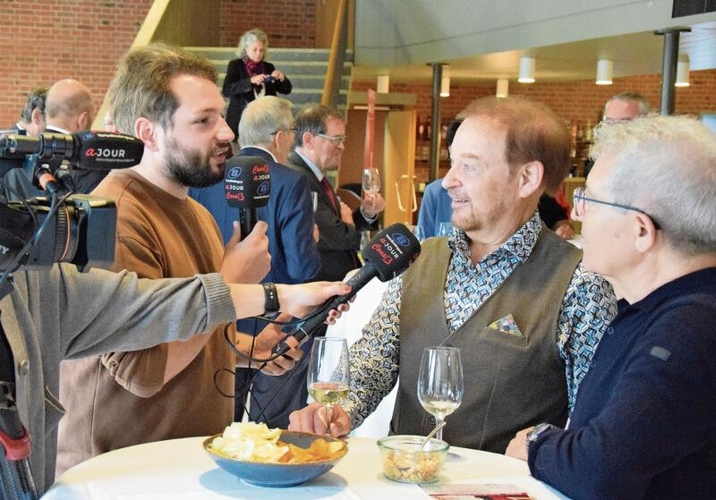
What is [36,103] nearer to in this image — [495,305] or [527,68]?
[495,305]

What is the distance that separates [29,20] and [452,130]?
27.9 ft

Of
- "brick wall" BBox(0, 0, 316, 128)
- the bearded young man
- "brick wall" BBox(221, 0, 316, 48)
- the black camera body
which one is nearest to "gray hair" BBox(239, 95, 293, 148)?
the bearded young man

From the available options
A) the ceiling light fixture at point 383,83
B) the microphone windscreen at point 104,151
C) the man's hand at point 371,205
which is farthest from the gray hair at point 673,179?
the ceiling light fixture at point 383,83

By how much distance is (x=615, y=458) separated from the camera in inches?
67.2

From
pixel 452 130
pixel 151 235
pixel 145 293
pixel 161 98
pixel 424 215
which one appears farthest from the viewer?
pixel 424 215

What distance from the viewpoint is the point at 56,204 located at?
57.9 inches

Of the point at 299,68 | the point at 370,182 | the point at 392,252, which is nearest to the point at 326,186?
the point at 370,182

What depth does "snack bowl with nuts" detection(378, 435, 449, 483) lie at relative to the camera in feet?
6.11

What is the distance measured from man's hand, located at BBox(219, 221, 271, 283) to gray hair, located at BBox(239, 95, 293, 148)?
7.31 feet

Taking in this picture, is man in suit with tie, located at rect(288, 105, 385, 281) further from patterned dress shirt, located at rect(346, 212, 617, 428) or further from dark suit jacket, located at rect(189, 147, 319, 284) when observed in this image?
patterned dress shirt, located at rect(346, 212, 617, 428)

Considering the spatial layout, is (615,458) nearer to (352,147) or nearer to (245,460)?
(245,460)

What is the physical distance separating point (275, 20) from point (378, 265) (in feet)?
38.0

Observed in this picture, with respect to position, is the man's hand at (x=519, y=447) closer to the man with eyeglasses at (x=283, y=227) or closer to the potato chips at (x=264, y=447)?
the potato chips at (x=264, y=447)

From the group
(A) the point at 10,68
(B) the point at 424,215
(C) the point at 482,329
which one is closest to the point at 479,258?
(C) the point at 482,329
